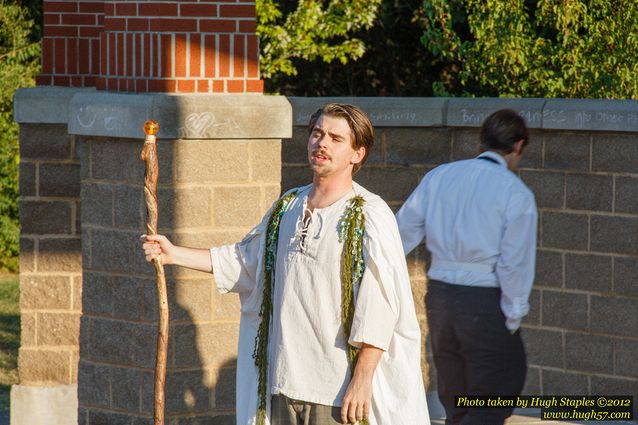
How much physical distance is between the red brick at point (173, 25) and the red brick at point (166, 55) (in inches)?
1.7

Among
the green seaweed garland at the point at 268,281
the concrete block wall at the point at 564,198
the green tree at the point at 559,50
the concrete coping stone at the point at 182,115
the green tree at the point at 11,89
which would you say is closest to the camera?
the green seaweed garland at the point at 268,281

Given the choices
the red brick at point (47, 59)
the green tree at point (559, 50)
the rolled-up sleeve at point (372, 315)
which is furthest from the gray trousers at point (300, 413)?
the green tree at point (559, 50)

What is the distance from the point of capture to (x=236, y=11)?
6387 mm

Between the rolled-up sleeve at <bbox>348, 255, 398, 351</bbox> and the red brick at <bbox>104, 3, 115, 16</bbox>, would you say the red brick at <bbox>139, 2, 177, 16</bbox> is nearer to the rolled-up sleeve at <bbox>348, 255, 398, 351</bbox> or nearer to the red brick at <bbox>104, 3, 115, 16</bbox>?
the red brick at <bbox>104, 3, 115, 16</bbox>

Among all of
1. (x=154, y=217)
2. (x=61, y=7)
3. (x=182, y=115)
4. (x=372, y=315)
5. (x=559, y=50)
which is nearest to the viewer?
(x=372, y=315)

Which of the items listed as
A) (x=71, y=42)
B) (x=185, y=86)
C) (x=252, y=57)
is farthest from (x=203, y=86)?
(x=71, y=42)

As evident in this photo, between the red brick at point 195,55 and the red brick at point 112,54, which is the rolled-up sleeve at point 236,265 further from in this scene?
the red brick at point 112,54

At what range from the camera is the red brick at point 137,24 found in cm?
634

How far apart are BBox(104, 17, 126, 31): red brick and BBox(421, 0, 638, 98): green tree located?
6248mm

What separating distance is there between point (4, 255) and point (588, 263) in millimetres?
11048

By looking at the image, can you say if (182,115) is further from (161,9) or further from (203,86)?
(161,9)

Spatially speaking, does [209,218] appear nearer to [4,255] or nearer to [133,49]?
[133,49]

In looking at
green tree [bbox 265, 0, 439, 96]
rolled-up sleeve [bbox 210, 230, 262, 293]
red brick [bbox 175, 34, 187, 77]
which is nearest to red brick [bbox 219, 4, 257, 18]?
red brick [bbox 175, 34, 187, 77]

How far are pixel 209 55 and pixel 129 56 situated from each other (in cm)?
42
